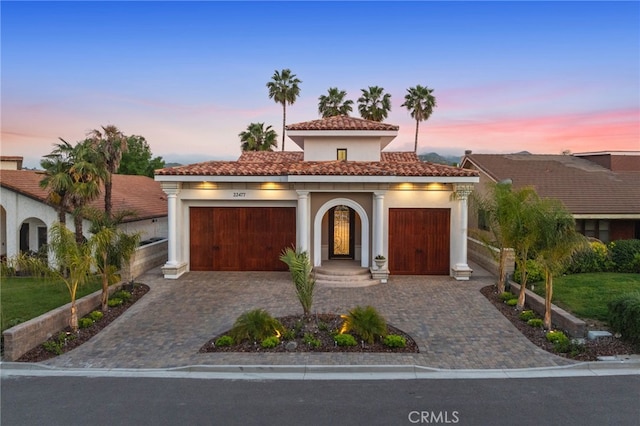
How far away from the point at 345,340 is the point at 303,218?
7728mm

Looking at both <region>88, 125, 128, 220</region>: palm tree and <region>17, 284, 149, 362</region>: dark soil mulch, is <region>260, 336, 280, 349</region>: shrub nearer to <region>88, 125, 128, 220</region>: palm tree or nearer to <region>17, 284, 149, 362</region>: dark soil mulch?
<region>17, 284, 149, 362</region>: dark soil mulch

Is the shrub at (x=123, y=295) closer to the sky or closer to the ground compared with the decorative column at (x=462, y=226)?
closer to the ground

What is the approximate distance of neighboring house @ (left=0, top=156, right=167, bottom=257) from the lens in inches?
770

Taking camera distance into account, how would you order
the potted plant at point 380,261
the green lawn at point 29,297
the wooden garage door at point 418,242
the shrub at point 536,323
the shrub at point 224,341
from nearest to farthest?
the shrub at point 224,341, the shrub at point 536,323, the green lawn at point 29,297, the potted plant at point 380,261, the wooden garage door at point 418,242

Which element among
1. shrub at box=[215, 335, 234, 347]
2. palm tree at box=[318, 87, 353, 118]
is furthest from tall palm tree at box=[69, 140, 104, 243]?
palm tree at box=[318, 87, 353, 118]

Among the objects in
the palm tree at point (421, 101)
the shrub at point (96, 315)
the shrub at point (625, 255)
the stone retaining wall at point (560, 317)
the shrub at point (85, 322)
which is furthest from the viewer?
the palm tree at point (421, 101)

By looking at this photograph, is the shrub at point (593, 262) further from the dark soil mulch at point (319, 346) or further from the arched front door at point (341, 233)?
the dark soil mulch at point (319, 346)

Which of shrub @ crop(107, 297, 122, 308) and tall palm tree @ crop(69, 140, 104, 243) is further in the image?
tall palm tree @ crop(69, 140, 104, 243)

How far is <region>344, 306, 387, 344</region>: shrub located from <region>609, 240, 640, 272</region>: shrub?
1269 centimetres

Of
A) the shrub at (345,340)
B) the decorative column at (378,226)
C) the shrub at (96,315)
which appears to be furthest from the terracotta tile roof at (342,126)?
the shrub at (345,340)

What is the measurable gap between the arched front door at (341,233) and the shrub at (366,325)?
359 inches

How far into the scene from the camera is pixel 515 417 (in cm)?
651

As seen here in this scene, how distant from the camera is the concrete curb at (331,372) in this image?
322 inches

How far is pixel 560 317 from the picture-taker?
10703 millimetres
